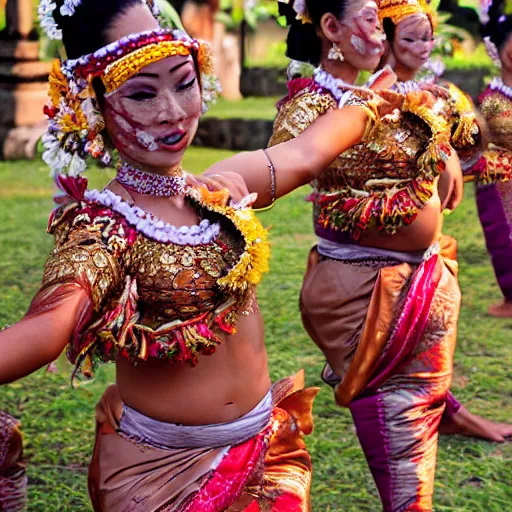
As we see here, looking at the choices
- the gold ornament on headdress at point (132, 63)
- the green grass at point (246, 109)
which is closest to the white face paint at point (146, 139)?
the gold ornament on headdress at point (132, 63)

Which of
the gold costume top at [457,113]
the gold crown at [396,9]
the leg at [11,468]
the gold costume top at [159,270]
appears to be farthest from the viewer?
the gold costume top at [457,113]

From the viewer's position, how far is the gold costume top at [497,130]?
4.57 meters

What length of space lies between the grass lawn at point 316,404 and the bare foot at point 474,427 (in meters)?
0.04

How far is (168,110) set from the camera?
200cm

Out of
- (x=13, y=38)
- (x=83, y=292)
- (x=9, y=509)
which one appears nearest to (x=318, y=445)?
(x=9, y=509)

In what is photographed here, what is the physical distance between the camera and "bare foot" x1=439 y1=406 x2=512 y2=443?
12.8ft

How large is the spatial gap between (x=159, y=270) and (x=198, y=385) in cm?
31

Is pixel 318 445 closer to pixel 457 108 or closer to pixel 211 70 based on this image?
pixel 457 108

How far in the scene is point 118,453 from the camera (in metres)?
2.17

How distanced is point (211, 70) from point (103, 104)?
279mm

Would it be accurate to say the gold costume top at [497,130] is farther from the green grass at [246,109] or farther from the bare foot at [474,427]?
the green grass at [246,109]

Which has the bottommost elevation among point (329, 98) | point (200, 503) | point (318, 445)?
point (318, 445)

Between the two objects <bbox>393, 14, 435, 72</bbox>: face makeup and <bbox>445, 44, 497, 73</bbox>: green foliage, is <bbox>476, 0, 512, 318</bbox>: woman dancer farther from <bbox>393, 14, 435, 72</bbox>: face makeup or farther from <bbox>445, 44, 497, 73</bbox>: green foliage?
<bbox>445, 44, 497, 73</bbox>: green foliage

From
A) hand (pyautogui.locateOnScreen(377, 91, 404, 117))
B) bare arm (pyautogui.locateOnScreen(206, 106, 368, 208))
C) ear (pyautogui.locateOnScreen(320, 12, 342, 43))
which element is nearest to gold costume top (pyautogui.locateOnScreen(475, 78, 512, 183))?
ear (pyautogui.locateOnScreen(320, 12, 342, 43))
